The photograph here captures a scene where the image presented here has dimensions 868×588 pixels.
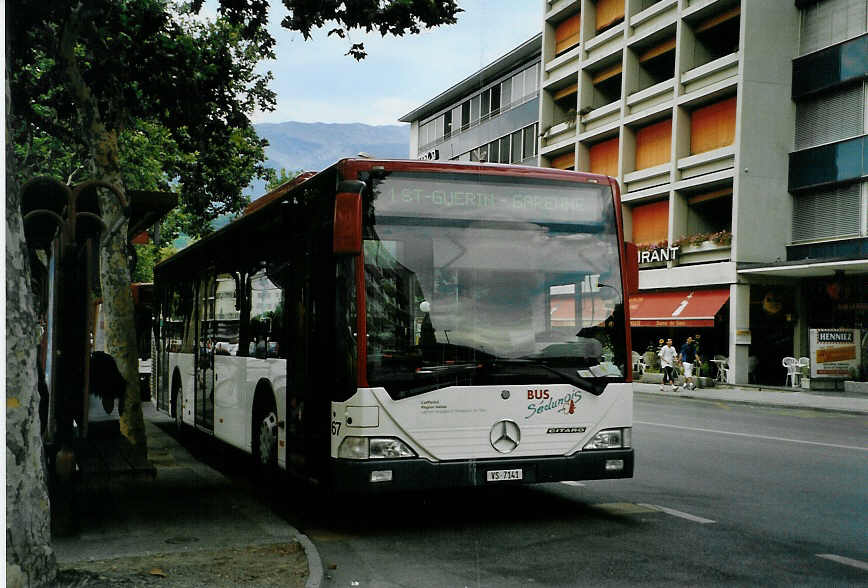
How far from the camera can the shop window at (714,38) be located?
35.8 m

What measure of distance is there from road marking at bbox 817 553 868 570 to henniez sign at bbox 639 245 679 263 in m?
30.8

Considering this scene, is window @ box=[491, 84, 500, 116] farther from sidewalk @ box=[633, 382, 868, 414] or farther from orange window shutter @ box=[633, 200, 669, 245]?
sidewalk @ box=[633, 382, 868, 414]

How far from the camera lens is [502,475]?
7805mm

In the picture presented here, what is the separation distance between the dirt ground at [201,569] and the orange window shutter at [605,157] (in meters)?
36.8

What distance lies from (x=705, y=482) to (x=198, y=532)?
553cm

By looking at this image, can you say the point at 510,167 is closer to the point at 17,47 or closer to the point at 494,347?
the point at 494,347

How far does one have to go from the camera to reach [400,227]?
775cm

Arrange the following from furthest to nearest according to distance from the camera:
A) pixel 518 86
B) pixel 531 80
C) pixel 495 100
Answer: pixel 495 100 < pixel 518 86 < pixel 531 80

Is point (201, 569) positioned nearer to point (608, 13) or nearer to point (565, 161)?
point (608, 13)

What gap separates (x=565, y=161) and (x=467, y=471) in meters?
40.5

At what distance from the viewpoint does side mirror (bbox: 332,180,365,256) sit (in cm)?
738

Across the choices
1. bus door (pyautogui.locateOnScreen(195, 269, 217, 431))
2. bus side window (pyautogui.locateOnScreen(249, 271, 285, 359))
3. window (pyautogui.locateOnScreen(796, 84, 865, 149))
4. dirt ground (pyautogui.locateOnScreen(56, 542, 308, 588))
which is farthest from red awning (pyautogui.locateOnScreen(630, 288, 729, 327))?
dirt ground (pyautogui.locateOnScreen(56, 542, 308, 588))

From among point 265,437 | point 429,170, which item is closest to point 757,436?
point 265,437

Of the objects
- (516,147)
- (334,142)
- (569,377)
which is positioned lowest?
(569,377)
